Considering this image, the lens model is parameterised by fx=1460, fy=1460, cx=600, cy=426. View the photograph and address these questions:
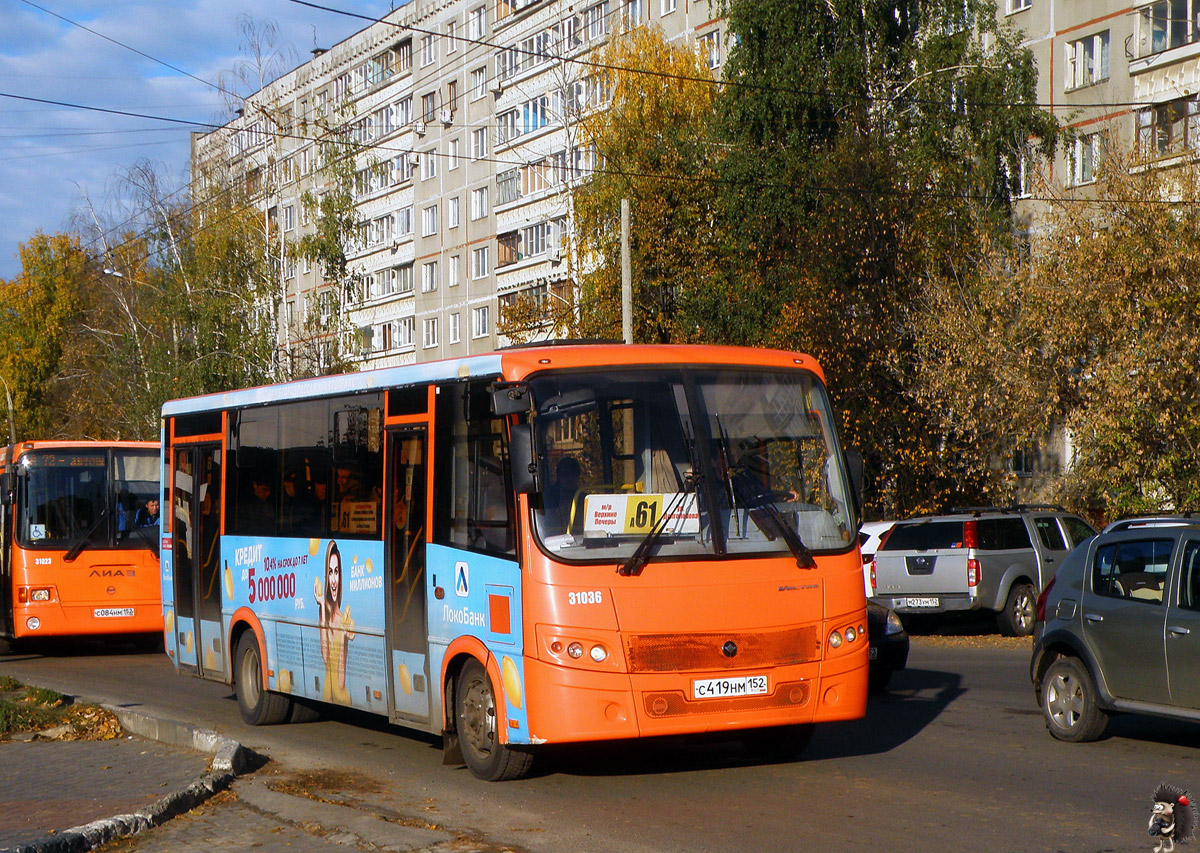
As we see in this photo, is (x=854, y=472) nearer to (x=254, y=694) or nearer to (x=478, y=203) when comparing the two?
(x=254, y=694)

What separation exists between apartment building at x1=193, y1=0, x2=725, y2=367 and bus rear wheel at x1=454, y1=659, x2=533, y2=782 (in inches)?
1270

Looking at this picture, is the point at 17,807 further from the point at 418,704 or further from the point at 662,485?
the point at 662,485

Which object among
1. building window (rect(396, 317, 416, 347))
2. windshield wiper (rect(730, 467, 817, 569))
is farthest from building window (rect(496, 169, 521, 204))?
windshield wiper (rect(730, 467, 817, 569))

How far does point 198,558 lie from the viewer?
14391 millimetres

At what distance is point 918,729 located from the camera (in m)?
11.7

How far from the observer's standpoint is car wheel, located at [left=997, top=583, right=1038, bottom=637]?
21984 millimetres

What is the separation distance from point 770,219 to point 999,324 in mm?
10143

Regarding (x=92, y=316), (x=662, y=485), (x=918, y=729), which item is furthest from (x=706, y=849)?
(x=92, y=316)

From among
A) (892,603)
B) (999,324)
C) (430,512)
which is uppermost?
(999,324)

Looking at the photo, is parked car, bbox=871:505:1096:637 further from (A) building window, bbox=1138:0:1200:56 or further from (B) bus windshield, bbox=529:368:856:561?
(A) building window, bbox=1138:0:1200:56

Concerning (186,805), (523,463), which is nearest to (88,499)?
(186,805)

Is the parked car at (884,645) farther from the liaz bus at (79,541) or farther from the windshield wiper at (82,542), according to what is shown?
the windshield wiper at (82,542)

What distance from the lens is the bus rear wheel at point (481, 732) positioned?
927cm

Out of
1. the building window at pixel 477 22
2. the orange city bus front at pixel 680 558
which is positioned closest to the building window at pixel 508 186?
the building window at pixel 477 22
